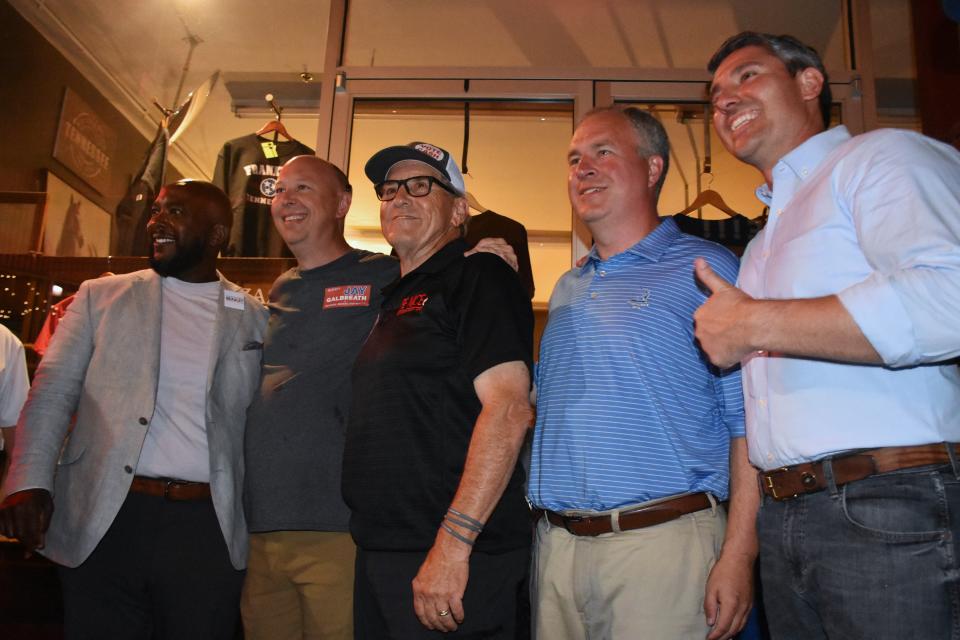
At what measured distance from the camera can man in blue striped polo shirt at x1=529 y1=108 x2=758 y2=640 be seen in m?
1.56

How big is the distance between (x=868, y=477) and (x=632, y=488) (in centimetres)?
50

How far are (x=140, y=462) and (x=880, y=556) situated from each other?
6.35 feet

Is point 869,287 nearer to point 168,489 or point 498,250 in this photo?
point 498,250

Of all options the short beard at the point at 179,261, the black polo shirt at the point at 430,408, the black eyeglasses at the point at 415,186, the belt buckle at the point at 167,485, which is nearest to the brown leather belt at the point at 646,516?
the black polo shirt at the point at 430,408

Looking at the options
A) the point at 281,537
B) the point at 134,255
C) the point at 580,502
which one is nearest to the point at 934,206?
the point at 580,502

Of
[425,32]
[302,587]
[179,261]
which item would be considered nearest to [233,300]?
[179,261]

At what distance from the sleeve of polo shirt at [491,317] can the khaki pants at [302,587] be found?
2.42ft

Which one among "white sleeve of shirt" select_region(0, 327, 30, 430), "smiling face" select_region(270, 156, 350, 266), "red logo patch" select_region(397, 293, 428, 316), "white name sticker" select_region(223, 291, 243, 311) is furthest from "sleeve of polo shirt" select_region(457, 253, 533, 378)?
"white sleeve of shirt" select_region(0, 327, 30, 430)

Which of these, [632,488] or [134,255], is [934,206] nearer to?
[632,488]

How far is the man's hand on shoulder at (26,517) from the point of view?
80.5 inches

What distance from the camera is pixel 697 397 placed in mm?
1716

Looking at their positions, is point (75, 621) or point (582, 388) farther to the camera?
point (75, 621)

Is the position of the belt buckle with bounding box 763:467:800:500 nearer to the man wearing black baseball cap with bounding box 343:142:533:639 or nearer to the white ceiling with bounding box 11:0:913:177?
the man wearing black baseball cap with bounding box 343:142:533:639

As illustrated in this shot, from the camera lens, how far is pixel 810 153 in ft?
5.09
